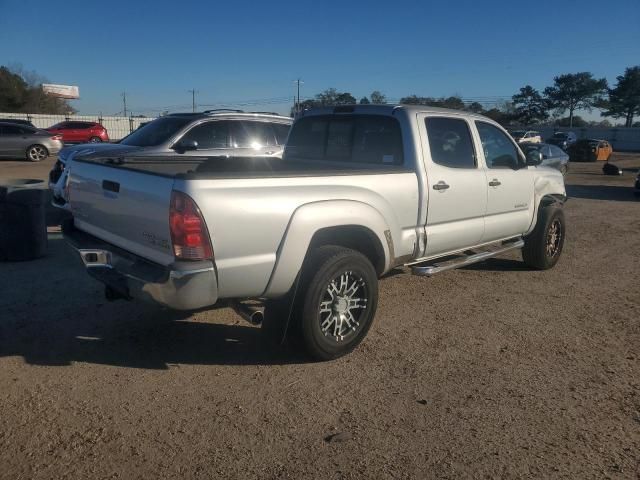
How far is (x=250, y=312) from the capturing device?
154 inches

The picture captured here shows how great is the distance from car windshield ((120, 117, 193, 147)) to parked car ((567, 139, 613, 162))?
31.6 metres

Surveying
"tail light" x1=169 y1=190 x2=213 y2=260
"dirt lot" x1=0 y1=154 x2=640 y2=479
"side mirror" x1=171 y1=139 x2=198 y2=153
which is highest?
"side mirror" x1=171 y1=139 x2=198 y2=153

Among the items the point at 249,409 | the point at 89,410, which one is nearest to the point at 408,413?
the point at 249,409

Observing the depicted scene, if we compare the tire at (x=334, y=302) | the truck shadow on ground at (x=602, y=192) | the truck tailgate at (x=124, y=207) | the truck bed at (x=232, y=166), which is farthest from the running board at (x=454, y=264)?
the truck shadow on ground at (x=602, y=192)

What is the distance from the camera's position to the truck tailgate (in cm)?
348

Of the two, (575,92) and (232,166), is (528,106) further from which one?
(232,166)

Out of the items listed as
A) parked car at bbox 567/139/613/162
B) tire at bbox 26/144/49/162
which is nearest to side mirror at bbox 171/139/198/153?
tire at bbox 26/144/49/162

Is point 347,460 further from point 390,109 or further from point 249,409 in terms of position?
point 390,109

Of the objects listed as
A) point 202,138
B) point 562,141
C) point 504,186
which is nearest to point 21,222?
point 202,138

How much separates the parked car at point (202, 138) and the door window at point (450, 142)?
407 centimetres

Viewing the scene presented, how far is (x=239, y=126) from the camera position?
938 centimetres

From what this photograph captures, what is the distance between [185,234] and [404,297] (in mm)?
3160

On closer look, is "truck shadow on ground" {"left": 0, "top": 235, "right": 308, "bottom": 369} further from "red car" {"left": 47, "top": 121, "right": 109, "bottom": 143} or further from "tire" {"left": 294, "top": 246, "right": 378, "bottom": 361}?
"red car" {"left": 47, "top": 121, "right": 109, "bottom": 143}

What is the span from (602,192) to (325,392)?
17.1 meters
